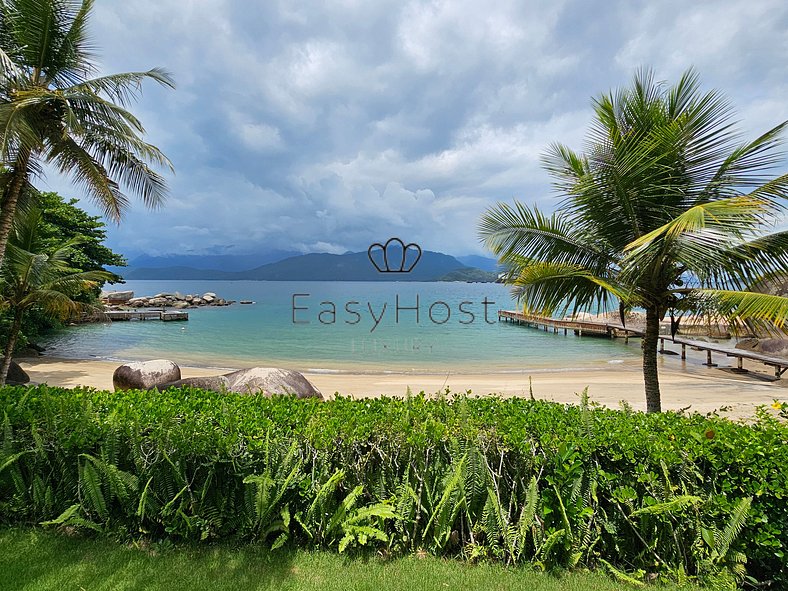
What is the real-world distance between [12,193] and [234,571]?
10.6 metres

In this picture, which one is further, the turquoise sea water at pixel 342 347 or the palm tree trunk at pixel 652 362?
the turquoise sea water at pixel 342 347

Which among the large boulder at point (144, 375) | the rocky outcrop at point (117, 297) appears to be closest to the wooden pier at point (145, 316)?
the rocky outcrop at point (117, 297)

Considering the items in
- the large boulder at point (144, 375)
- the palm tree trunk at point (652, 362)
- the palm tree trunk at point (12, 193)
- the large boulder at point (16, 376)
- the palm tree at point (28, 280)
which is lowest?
the large boulder at point (16, 376)

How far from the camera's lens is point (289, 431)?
3.42 metres

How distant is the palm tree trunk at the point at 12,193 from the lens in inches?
347

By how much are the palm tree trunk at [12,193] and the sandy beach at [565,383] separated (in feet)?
23.5

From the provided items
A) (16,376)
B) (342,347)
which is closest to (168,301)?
(342,347)

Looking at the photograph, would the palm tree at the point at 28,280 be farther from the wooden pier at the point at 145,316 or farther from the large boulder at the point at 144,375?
the wooden pier at the point at 145,316

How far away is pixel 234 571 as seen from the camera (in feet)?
9.70

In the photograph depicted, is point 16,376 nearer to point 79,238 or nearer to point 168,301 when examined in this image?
point 79,238

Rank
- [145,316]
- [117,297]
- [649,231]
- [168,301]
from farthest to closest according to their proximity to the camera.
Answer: [168,301]
[117,297]
[145,316]
[649,231]

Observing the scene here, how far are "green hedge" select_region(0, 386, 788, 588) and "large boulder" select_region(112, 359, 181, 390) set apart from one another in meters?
8.46

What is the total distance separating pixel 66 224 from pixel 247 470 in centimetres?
3513

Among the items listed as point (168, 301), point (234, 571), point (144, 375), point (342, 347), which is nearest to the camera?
point (234, 571)
